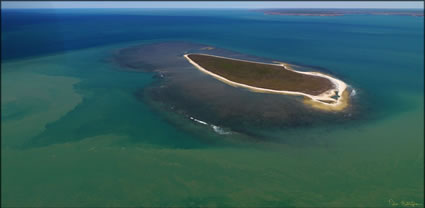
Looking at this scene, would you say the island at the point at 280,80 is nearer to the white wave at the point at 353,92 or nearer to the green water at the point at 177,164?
the white wave at the point at 353,92

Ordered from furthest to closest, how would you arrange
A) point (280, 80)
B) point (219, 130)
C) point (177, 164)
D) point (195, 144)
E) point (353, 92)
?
point (280, 80)
point (353, 92)
point (219, 130)
point (195, 144)
point (177, 164)

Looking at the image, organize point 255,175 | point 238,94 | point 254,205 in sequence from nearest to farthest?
1. point 254,205
2. point 255,175
3. point 238,94

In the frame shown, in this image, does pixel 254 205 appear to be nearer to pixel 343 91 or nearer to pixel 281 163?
pixel 281 163

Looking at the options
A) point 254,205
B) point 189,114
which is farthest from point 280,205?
point 189,114

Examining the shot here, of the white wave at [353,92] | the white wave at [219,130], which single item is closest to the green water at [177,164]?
the white wave at [219,130]

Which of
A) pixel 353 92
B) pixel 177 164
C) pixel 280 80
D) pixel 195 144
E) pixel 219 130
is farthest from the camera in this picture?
pixel 280 80

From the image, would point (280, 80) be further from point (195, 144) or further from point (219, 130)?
point (195, 144)

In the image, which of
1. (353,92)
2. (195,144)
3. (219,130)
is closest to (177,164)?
(195,144)

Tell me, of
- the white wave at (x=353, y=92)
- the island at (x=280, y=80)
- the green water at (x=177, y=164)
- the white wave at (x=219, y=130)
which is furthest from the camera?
the white wave at (x=353, y=92)

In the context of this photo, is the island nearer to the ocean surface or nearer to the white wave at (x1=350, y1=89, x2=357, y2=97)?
the white wave at (x1=350, y1=89, x2=357, y2=97)
